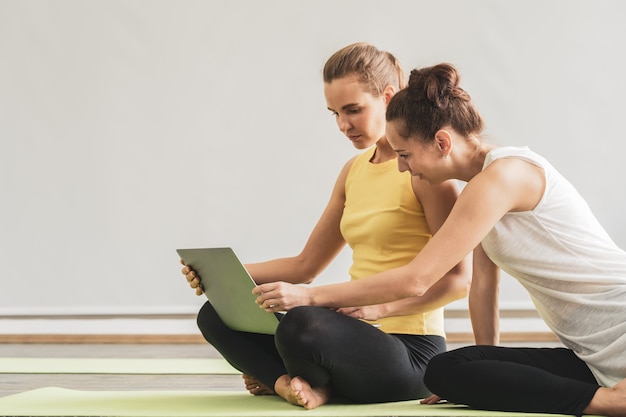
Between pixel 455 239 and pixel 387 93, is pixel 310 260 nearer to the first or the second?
pixel 387 93

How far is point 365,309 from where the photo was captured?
5.77 feet

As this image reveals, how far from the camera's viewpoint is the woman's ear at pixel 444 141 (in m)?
1.63

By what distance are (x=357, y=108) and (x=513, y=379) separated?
Answer: 0.70m

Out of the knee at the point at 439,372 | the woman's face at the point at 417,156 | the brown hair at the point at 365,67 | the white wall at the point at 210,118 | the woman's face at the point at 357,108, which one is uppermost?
the white wall at the point at 210,118

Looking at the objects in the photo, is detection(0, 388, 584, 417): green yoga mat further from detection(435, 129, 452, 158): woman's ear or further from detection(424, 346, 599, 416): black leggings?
detection(435, 129, 452, 158): woman's ear

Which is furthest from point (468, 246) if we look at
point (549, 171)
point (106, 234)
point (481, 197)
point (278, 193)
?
point (106, 234)

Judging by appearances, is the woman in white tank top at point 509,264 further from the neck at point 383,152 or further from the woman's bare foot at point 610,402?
the neck at point 383,152

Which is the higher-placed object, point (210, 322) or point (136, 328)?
point (136, 328)

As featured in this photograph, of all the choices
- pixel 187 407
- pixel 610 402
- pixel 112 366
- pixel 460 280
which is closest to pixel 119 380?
pixel 112 366

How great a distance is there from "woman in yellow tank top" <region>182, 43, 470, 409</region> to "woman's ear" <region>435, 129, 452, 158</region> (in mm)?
146

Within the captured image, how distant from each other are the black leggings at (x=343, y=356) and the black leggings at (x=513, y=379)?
8cm

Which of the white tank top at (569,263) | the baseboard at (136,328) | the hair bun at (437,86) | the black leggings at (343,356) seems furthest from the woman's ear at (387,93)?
the baseboard at (136,328)

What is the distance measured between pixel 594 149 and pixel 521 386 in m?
2.83

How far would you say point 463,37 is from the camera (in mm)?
4148
